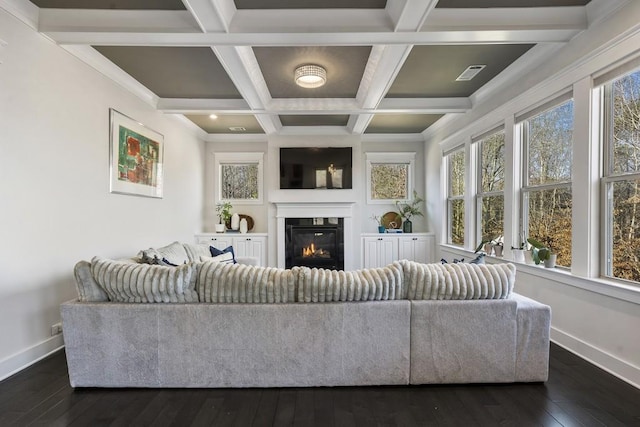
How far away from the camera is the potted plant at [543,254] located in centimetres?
315

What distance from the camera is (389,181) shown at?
6.68 meters

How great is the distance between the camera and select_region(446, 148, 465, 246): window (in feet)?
17.4

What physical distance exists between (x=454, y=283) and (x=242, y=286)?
140 centimetres

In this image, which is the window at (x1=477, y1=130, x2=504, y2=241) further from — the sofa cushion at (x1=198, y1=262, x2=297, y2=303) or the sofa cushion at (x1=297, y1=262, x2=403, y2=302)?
the sofa cushion at (x1=198, y1=262, x2=297, y2=303)

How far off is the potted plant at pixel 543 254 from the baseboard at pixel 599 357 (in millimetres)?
593

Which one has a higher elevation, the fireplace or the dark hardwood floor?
the fireplace

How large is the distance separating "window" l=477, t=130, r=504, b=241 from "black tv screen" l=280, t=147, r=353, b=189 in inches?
88.4

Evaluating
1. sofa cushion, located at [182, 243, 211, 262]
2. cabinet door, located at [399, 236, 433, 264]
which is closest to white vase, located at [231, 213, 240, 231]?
sofa cushion, located at [182, 243, 211, 262]

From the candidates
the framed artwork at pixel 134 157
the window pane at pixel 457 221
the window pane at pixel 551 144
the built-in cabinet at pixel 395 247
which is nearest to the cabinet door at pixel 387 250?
the built-in cabinet at pixel 395 247

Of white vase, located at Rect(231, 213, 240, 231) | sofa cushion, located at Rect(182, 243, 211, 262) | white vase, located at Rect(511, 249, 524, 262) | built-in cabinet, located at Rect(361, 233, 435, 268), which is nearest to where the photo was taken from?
white vase, located at Rect(511, 249, 524, 262)

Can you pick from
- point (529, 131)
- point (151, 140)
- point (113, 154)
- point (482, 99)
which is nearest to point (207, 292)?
point (113, 154)

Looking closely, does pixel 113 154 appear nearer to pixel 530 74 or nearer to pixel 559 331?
pixel 530 74

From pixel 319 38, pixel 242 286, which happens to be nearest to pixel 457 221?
pixel 319 38

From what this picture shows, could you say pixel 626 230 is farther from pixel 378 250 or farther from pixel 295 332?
pixel 378 250
